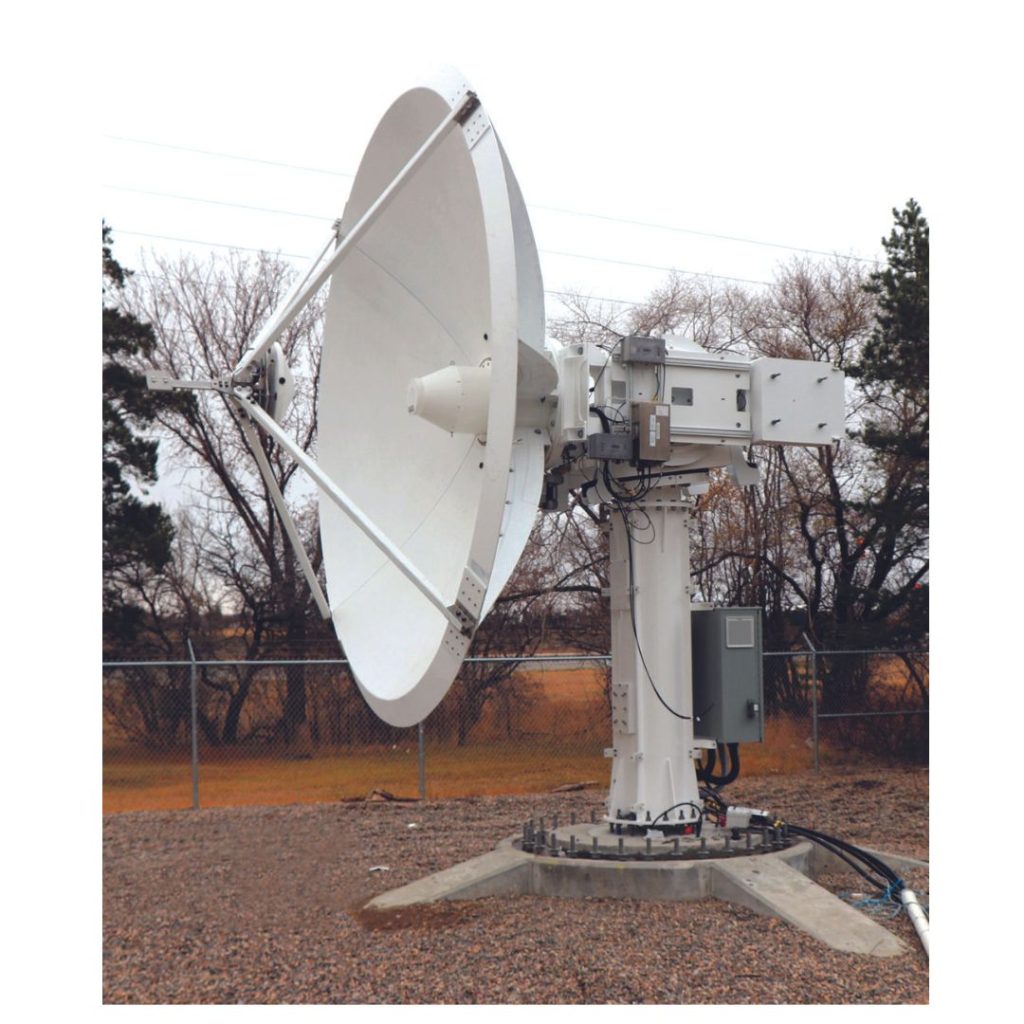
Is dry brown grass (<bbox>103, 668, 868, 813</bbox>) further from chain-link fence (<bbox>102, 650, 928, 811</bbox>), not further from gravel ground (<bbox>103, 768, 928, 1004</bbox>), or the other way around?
gravel ground (<bbox>103, 768, 928, 1004</bbox>)

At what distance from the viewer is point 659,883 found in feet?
26.5

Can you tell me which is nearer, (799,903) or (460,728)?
(799,903)

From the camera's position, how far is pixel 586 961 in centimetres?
682

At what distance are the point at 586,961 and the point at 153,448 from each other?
14.3 metres

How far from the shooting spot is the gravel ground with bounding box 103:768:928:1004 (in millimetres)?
6441

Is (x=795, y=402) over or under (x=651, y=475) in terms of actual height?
over

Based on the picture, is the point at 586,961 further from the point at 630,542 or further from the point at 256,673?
the point at 256,673

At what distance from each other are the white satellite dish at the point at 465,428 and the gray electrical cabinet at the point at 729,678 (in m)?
0.03

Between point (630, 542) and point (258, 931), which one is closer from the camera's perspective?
point (258, 931)

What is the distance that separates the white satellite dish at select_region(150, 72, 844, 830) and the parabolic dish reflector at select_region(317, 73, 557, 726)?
0.02m

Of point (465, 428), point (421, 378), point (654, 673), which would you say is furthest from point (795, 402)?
point (421, 378)

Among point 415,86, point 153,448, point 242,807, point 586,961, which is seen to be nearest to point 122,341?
point 153,448

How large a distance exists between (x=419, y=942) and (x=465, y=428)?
3.17 metres

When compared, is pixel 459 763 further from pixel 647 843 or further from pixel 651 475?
pixel 651 475
